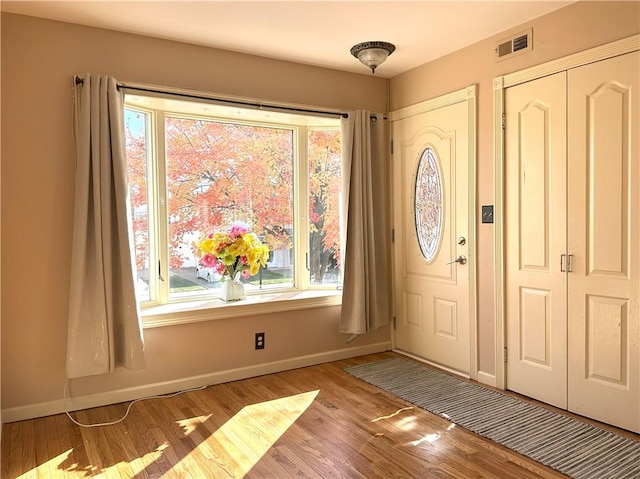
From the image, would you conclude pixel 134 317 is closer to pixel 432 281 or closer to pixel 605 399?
pixel 432 281

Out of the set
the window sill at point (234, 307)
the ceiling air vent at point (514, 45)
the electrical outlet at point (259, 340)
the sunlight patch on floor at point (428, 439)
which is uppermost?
the ceiling air vent at point (514, 45)

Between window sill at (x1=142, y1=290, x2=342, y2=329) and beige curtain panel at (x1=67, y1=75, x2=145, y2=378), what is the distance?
0.89 ft

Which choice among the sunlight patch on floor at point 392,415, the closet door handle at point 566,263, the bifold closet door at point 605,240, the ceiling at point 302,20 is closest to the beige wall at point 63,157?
the ceiling at point 302,20

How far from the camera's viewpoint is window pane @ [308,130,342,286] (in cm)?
438

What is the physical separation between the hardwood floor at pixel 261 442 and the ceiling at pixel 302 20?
2497mm

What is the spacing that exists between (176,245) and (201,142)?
33.6 inches

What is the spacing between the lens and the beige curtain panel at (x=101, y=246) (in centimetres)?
297

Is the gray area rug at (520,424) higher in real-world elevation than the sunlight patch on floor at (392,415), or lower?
higher

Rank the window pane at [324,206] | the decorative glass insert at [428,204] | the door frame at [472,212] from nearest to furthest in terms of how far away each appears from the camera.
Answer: the door frame at [472,212], the decorative glass insert at [428,204], the window pane at [324,206]

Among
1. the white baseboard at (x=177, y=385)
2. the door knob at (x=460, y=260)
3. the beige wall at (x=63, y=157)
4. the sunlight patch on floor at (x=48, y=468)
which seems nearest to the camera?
the sunlight patch on floor at (x=48, y=468)

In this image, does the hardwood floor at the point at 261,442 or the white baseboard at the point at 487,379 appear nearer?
the hardwood floor at the point at 261,442

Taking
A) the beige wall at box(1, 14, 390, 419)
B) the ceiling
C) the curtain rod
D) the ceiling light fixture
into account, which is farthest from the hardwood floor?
the ceiling

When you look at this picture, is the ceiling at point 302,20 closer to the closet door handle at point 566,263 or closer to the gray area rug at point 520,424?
the closet door handle at point 566,263

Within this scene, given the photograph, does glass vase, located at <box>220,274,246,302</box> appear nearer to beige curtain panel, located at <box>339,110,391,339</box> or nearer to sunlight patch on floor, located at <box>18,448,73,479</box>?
beige curtain panel, located at <box>339,110,391,339</box>
